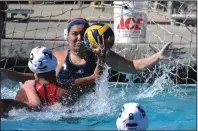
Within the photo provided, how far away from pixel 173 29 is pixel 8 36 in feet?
7.38

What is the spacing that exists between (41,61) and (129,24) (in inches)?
105

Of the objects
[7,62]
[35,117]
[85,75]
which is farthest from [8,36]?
[35,117]

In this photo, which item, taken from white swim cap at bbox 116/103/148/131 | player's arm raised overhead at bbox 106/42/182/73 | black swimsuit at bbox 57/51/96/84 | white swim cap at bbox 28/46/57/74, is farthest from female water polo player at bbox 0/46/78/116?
white swim cap at bbox 116/103/148/131

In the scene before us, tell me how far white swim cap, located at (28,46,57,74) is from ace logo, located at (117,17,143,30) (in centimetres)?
255

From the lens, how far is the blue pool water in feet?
13.8

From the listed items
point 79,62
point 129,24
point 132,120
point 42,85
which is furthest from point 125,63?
point 129,24

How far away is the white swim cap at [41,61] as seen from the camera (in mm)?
4191

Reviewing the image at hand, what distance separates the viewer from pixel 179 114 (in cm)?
493

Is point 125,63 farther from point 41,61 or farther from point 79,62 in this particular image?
point 41,61

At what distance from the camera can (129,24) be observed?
6.72 meters

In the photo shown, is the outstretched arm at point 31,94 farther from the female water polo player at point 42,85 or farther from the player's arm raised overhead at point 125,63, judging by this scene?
the player's arm raised overhead at point 125,63

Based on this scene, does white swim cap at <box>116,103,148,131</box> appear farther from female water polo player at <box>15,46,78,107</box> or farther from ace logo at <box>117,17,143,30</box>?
ace logo at <box>117,17,143,30</box>

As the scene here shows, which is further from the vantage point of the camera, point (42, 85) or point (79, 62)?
point (79, 62)

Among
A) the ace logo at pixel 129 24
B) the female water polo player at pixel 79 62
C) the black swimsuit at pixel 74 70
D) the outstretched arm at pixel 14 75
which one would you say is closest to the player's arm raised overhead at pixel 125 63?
the female water polo player at pixel 79 62
